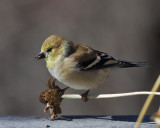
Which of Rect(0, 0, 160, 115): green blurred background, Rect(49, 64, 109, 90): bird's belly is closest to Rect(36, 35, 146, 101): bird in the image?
Rect(49, 64, 109, 90): bird's belly

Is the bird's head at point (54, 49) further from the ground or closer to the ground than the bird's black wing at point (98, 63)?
further from the ground

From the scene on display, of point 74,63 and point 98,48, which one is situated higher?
point 74,63

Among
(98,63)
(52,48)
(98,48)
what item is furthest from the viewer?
(98,48)

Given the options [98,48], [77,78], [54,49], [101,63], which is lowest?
[98,48]

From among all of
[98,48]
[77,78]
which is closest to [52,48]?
[77,78]

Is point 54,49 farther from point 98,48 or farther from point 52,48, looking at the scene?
point 98,48

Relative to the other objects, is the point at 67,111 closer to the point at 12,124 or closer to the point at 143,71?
the point at 143,71

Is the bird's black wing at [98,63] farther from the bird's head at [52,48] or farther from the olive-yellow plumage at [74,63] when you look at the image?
the bird's head at [52,48]

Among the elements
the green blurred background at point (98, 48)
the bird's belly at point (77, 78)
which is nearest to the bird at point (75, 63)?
the bird's belly at point (77, 78)
